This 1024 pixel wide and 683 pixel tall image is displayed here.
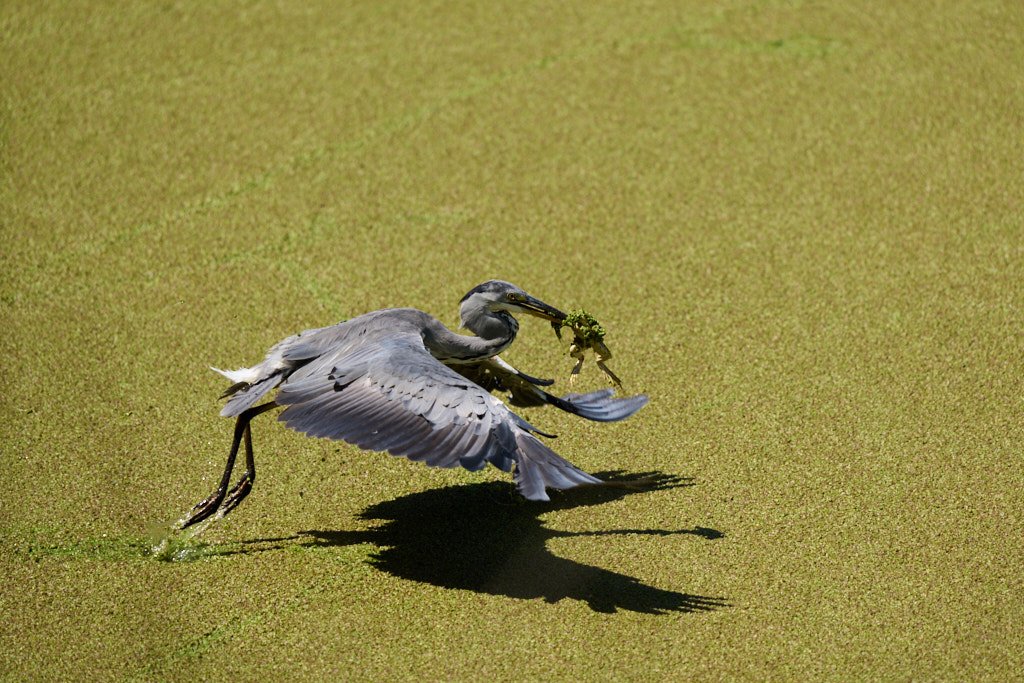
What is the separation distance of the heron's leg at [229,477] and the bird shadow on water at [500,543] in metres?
0.30

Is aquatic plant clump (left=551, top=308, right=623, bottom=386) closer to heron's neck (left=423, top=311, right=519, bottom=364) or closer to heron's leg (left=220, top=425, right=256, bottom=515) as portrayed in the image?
heron's neck (left=423, top=311, right=519, bottom=364)

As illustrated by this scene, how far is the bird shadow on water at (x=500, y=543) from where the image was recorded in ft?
11.4

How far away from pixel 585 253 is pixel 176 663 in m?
2.89

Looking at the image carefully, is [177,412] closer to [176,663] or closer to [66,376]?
[66,376]

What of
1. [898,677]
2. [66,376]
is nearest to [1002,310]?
[898,677]

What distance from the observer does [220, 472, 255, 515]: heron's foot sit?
A: 3865mm

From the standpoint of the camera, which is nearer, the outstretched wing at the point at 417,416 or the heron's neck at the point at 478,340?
the outstretched wing at the point at 417,416

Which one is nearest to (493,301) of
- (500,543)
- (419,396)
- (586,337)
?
(586,337)

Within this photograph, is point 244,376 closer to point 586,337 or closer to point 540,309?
point 540,309

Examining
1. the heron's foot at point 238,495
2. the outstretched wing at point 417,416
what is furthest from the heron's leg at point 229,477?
the outstretched wing at point 417,416

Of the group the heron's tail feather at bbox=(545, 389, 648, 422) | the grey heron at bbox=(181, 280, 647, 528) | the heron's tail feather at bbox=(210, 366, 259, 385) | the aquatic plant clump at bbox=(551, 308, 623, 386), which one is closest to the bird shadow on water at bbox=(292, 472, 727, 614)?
Answer: the heron's tail feather at bbox=(545, 389, 648, 422)

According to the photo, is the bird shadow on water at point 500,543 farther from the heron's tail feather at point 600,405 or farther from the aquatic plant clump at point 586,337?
the aquatic plant clump at point 586,337

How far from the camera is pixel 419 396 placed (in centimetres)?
355

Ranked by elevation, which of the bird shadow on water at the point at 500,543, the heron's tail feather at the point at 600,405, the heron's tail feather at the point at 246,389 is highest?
the heron's tail feather at the point at 246,389
